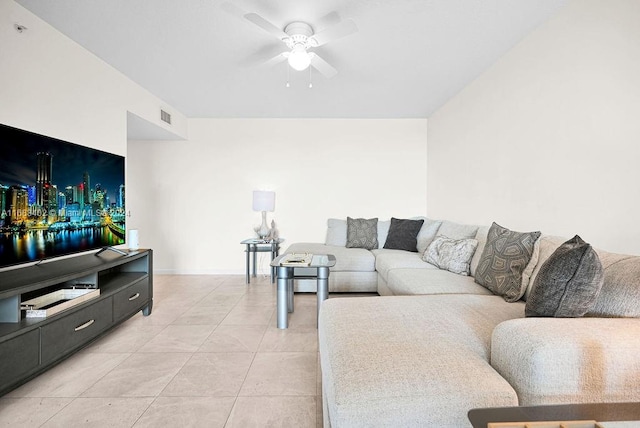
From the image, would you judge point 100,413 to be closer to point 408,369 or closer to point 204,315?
point 204,315

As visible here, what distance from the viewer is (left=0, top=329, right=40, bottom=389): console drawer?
159 cm

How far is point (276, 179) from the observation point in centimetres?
491

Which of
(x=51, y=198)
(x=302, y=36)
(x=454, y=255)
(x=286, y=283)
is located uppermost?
(x=302, y=36)

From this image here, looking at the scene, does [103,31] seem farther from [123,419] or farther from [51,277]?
[123,419]

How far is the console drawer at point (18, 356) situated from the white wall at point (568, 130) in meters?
3.29

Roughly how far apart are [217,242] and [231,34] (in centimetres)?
317

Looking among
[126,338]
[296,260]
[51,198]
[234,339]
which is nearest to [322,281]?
[296,260]

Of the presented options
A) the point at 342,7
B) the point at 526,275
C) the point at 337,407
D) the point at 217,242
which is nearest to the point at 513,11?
the point at 342,7

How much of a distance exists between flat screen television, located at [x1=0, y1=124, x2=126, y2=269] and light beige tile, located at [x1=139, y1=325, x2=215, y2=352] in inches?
34.8

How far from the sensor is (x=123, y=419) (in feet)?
5.12

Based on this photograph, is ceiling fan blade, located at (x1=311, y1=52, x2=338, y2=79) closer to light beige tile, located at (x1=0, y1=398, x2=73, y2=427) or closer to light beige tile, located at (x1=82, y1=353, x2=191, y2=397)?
light beige tile, located at (x1=82, y1=353, x2=191, y2=397)

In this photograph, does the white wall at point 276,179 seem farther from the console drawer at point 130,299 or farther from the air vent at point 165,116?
the console drawer at point 130,299

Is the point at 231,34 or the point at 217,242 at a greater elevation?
the point at 231,34

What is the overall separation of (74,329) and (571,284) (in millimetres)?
2750
